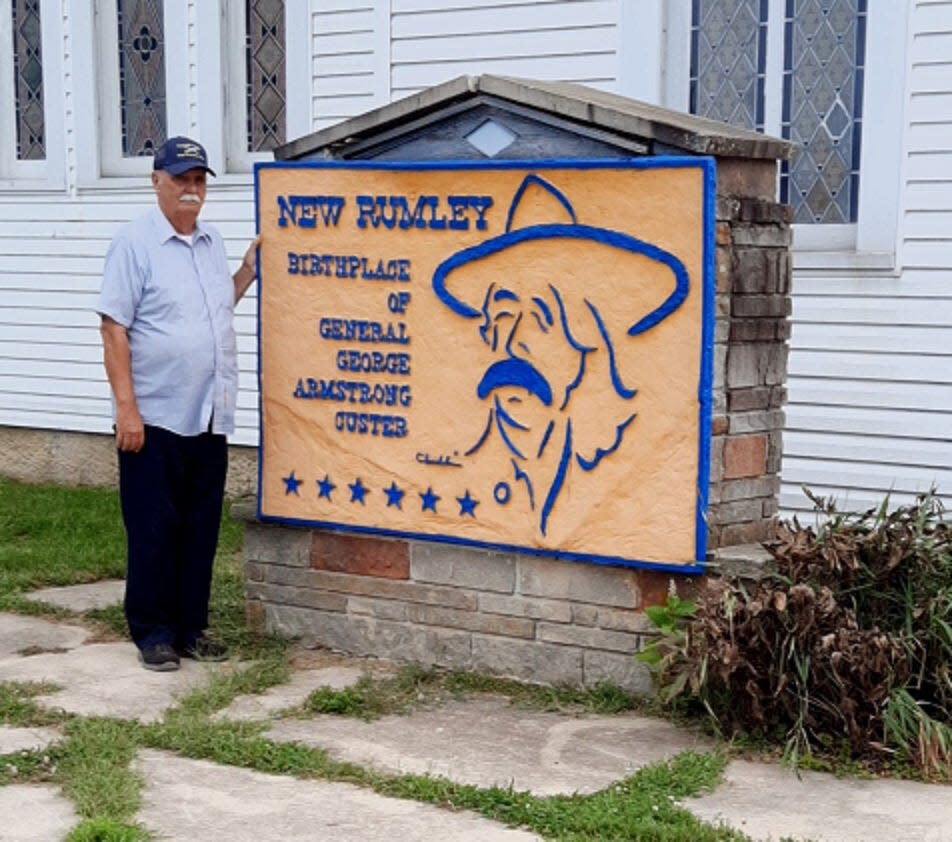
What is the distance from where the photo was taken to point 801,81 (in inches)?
316

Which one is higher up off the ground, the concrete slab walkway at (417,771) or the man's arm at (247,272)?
the man's arm at (247,272)

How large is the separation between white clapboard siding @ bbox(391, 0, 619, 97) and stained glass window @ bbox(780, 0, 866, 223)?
0.94m

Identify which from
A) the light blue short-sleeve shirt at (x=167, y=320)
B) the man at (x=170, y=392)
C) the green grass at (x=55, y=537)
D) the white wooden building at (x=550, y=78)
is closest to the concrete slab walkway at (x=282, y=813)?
the man at (x=170, y=392)

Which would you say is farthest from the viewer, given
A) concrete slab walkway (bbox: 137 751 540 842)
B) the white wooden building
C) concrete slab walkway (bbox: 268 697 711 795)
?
the white wooden building

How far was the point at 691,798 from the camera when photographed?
4402mm

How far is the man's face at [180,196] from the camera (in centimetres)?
579

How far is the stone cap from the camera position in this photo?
512 cm

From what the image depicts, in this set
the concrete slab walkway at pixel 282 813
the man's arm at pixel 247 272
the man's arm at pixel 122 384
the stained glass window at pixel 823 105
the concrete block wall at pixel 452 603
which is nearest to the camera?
the concrete slab walkway at pixel 282 813

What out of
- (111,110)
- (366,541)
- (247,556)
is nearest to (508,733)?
(366,541)

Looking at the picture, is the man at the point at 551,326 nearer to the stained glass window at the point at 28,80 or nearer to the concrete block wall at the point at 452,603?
the concrete block wall at the point at 452,603

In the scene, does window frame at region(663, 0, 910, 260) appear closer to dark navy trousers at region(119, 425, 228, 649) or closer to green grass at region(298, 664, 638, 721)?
green grass at region(298, 664, 638, 721)

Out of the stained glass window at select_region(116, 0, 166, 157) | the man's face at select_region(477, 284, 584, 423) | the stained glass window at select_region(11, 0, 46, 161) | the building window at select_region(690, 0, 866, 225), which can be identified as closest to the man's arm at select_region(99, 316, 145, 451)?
the man's face at select_region(477, 284, 584, 423)

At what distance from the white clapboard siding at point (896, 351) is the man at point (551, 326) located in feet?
8.30

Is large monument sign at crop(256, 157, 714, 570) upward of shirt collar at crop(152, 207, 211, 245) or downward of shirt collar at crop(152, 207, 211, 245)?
downward
